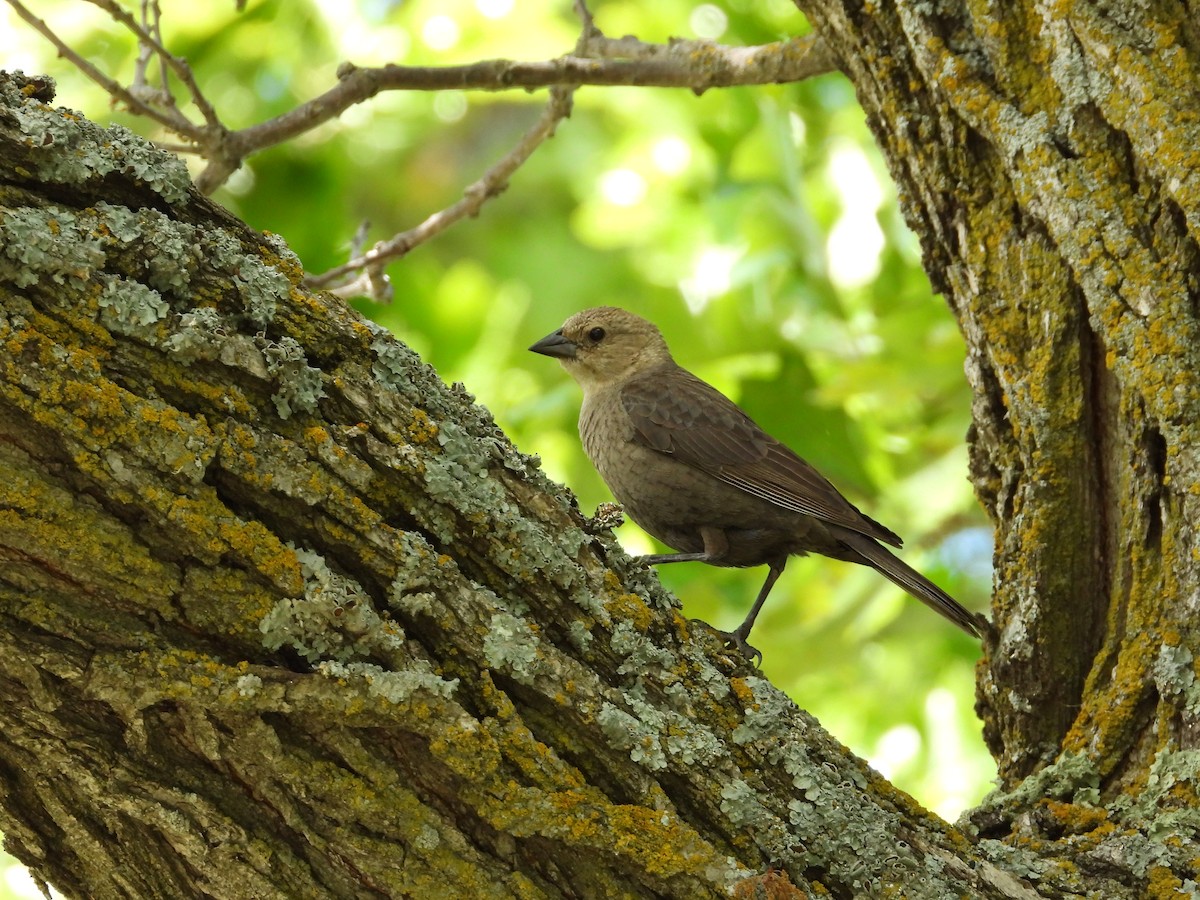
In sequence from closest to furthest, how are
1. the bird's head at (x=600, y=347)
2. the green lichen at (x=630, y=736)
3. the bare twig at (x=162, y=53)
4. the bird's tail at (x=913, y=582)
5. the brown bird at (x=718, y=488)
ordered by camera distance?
the green lichen at (x=630, y=736) < the bare twig at (x=162, y=53) < the bird's tail at (x=913, y=582) < the brown bird at (x=718, y=488) < the bird's head at (x=600, y=347)

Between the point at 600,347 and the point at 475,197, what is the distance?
4.46ft

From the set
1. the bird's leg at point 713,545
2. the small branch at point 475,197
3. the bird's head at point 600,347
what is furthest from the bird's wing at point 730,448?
the small branch at point 475,197

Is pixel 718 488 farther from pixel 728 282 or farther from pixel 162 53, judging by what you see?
pixel 162 53

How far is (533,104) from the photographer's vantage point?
9.49 m

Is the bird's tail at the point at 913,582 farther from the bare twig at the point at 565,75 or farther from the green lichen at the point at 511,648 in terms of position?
the green lichen at the point at 511,648

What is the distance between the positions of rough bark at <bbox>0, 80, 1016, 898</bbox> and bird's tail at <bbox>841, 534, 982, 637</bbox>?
1.69 meters

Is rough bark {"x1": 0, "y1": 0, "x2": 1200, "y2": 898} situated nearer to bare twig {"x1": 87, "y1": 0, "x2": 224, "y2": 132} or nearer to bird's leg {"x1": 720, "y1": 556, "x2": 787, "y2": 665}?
bird's leg {"x1": 720, "y1": 556, "x2": 787, "y2": 665}

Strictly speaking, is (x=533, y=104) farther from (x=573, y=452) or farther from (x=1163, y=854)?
(x=1163, y=854)

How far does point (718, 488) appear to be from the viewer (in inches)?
180

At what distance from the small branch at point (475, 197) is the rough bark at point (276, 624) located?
1962 millimetres

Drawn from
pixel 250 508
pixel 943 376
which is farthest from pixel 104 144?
pixel 943 376

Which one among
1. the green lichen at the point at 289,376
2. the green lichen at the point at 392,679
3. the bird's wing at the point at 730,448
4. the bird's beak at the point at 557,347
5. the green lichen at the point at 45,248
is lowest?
the green lichen at the point at 392,679

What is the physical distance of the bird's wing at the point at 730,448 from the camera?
445 cm

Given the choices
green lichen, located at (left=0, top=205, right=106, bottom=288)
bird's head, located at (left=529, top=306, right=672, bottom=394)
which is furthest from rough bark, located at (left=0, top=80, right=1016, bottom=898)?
bird's head, located at (left=529, top=306, right=672, bottom=394)
